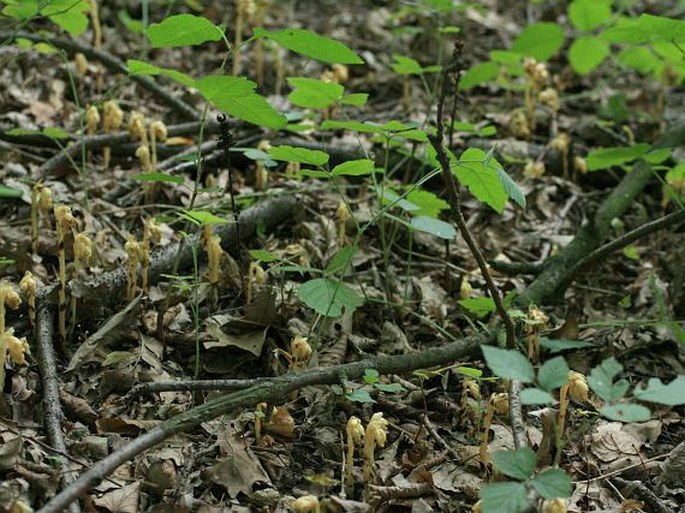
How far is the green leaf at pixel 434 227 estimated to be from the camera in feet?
9.74

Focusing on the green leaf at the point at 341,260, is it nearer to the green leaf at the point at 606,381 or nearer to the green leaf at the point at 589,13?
the green leaf at the point at 606,381

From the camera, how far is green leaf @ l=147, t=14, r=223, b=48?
2.58 meters

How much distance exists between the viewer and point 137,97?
5.16 meters

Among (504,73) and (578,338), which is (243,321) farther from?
(504,73)

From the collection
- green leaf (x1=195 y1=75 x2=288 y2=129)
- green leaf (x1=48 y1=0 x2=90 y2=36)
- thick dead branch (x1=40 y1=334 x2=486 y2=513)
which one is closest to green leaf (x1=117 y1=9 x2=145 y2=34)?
green leaf (x1=48 y1=0 x2=90 y2=36)

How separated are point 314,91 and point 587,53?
281 centimetres

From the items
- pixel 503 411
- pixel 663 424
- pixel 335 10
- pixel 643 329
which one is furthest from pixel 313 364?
pixel 335 10

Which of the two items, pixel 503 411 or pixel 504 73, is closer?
pixel 503 411

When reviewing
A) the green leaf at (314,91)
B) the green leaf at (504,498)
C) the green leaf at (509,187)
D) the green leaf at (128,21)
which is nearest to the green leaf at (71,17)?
the green leaf at (314,91)

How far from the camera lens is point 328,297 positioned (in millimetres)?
2736

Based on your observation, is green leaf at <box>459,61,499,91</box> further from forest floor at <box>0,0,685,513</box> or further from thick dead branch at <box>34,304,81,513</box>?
thick dead branch at <box>34,304,81,513</box>

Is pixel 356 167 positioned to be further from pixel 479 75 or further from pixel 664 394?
pixel 479 75

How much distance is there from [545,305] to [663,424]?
30.3 inches

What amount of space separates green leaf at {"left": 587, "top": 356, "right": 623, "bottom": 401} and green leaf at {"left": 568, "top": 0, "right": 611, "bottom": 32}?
381 centimetres
